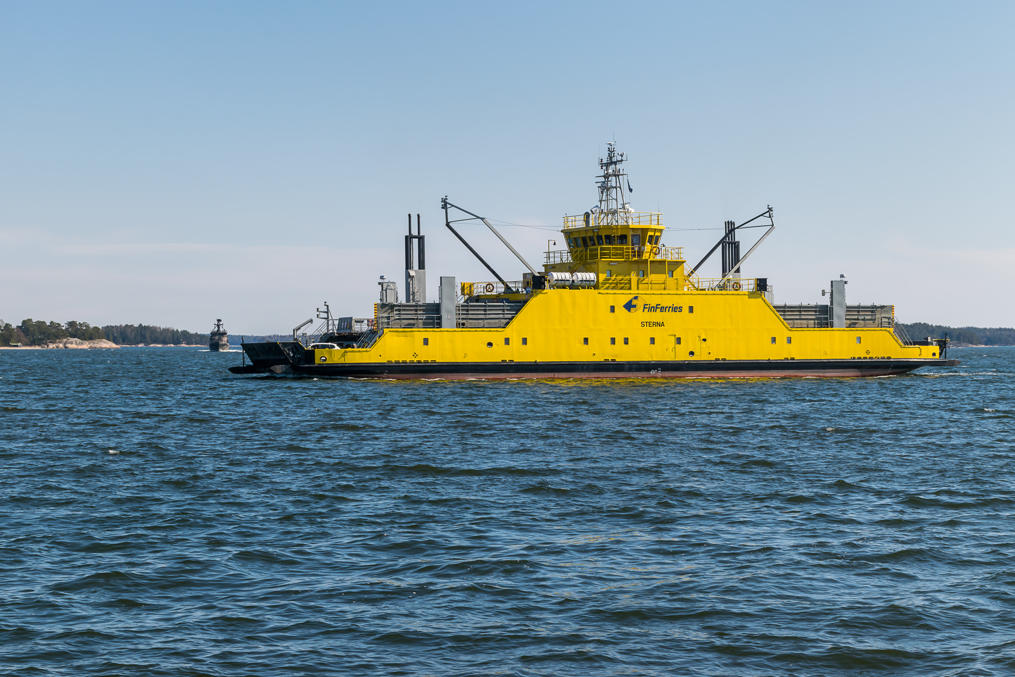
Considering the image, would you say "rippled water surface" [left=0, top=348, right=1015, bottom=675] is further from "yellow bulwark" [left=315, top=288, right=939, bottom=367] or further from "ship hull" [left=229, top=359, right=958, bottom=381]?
"yellow bulwark" [left=315, top=288, right=939, bottom=367]

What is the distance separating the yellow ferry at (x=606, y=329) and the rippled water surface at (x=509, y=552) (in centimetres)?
1828

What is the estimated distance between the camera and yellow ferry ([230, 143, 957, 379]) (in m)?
43.8

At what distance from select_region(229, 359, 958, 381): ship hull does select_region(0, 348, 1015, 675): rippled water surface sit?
706 inches

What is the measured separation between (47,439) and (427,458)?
11.8 meters

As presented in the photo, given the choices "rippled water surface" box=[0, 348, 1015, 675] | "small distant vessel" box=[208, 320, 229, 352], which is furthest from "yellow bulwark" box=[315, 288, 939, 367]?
"small distant vessel" box=[208, 320, 229, 352]

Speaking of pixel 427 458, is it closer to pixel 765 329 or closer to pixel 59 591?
pixel 59 591

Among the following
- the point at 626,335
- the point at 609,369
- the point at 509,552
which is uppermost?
the point at 626,335

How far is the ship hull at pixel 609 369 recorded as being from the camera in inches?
1711

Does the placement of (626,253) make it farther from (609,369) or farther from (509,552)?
(509,552)

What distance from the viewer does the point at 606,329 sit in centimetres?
4509

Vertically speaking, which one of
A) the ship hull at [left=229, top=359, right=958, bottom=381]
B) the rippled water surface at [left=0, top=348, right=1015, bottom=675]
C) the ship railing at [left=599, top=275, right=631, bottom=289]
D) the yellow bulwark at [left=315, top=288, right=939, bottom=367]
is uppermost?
the ship railing at [left=599, top=275, right=631, bottom=289]

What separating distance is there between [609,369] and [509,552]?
33504mm

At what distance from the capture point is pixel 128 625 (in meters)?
9.09

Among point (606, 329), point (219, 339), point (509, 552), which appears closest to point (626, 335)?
point (606, 329)
